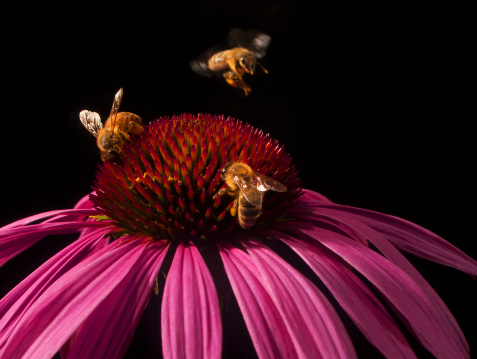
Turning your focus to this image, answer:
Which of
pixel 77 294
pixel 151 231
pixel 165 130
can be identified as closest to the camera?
pixel 77 294

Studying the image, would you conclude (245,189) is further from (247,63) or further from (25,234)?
(247,63)

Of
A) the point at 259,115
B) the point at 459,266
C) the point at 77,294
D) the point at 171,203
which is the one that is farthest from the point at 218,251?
the point at 259,115

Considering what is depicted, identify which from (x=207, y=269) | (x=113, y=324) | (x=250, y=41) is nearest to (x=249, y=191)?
(x=207, y=269)

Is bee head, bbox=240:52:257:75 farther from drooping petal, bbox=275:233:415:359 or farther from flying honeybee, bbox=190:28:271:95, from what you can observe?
drooping petal, bbox=275:233:415:359

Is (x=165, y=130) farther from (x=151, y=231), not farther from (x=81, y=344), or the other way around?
(x=81, y=344)

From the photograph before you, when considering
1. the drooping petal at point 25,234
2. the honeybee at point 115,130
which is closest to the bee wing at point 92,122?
the honeybee at point 115,130

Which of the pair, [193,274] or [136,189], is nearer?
[193,274]

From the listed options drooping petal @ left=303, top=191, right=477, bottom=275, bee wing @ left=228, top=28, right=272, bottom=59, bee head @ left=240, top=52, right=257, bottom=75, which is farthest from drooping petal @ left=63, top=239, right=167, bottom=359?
bee wing @ left=228, top=28, right=272, bottom=59

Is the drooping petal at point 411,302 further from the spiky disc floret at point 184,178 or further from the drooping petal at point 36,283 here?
the drooping petal at point 36,283
